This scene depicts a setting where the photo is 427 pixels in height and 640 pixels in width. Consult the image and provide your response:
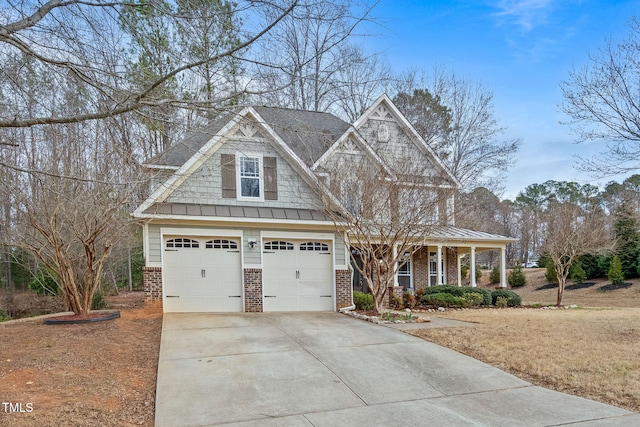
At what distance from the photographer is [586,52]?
952 centimetres

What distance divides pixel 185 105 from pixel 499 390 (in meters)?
5.52

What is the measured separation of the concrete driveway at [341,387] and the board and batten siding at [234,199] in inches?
189

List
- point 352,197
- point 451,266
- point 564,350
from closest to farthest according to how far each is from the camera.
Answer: point 564,350
point 352,197
point 451,266

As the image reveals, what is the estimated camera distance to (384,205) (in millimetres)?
11492

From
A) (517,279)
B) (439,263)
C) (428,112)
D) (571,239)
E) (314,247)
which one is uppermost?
(428,112)

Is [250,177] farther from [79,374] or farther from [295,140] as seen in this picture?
A: [79,374]

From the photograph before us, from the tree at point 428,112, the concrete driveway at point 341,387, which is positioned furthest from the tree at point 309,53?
the tree at point 428,112

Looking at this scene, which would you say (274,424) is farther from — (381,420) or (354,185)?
(354,185)

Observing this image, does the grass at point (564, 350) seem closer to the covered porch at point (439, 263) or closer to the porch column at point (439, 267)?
the porch column at point (439, 267)

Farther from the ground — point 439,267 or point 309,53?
point 309,53

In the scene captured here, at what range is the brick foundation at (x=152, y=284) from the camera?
11.9m

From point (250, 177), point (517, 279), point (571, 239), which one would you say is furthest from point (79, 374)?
point (517, 279)

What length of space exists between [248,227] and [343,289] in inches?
139

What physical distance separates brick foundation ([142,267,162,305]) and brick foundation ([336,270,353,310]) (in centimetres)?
523
